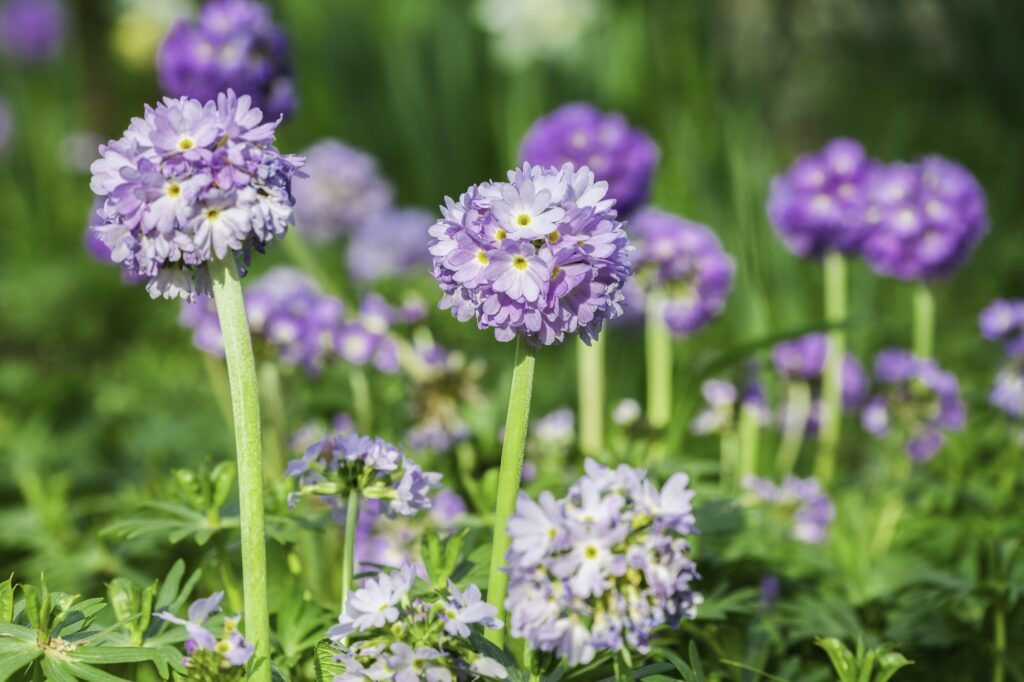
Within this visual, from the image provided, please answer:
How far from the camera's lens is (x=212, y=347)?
2373 mm

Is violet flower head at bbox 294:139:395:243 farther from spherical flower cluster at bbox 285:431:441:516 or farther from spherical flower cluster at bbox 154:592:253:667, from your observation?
spherical flower cluster at bbox 154:592:253:667

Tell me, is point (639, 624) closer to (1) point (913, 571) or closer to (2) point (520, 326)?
(2) point (520, 326)

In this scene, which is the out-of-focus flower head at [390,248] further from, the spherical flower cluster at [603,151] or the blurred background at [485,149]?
the spherical flower cluster at [603,151]

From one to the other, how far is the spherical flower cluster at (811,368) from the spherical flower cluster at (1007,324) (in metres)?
0.49

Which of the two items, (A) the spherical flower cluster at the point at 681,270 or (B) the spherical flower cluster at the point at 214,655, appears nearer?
(B) the spherical flower cluster at the point at 214,655

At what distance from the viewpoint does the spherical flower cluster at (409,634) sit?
109 centimetres

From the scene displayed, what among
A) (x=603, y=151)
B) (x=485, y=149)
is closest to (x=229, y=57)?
(x=603, y=151)

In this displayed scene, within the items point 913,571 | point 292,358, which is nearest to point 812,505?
point 913,571

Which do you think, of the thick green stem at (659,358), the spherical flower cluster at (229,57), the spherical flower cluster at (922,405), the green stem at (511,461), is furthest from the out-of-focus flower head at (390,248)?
the green stem at (511,461)

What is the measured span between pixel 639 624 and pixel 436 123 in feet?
13.5

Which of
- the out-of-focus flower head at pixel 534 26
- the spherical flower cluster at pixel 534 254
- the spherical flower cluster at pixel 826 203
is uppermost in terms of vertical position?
the out-of-focus flower head at pixel 534 26

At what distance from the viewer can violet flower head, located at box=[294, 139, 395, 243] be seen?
4215mm

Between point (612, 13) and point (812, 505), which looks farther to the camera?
point (612, 13)

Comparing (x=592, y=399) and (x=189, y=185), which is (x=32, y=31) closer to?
(x=592, y=399)
